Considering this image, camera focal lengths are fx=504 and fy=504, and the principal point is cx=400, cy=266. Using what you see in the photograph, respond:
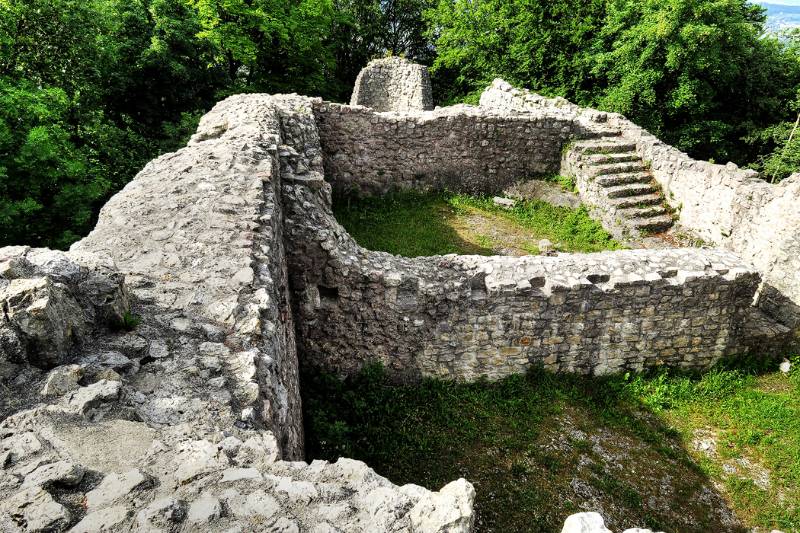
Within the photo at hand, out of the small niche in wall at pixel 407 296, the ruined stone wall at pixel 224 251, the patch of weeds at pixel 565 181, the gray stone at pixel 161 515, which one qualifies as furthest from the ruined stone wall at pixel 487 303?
the patch of weeds at pixel 565 181

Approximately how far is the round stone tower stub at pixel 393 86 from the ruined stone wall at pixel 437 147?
4218 millimetres

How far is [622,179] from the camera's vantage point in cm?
1276

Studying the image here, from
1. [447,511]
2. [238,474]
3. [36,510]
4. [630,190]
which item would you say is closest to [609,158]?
[630,190]

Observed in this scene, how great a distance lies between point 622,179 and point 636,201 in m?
0.76

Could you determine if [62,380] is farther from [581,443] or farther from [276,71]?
[276,71]

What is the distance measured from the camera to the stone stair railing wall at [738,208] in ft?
29.8

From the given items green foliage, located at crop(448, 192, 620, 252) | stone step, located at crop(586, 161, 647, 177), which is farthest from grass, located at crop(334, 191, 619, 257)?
stone step, located at crop(586, 161, 647, 177)

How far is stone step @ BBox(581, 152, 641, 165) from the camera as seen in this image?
43.3 ft

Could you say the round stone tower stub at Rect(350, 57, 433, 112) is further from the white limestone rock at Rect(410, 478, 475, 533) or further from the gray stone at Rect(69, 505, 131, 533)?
the gray stone at Rect(69, 505, 131, 533)

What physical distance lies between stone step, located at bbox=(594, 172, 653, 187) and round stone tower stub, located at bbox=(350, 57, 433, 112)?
7346 mm

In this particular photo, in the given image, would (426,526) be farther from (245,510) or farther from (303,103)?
(303,103)

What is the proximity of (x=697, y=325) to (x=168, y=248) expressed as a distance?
765cm

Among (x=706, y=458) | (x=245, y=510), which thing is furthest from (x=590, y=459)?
(x=245, y=510)

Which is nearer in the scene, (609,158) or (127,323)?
(127,323)
